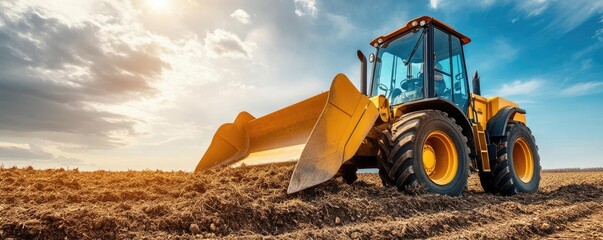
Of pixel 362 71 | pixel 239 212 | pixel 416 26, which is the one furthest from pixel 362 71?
pixel 239 212

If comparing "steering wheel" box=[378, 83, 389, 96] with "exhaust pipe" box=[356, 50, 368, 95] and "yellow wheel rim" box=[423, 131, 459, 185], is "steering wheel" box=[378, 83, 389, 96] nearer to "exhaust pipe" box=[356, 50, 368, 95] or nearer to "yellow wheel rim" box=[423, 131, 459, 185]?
"exhaust pipe" box=[356, 50, 368, 95]

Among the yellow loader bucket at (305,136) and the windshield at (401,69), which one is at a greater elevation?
the windshield at (401,69)

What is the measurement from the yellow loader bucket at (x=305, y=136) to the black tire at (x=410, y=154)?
1.18 ft

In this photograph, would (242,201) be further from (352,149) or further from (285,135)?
(285,135)

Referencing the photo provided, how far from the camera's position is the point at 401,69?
6.02 meters

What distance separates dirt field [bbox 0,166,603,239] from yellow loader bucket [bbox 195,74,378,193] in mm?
281

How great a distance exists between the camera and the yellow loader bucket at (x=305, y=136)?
12.6 feet

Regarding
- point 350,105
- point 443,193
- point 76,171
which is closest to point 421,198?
point 443,193

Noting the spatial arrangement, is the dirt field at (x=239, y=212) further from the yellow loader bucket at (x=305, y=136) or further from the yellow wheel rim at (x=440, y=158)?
the yellow wheel rim at (x=440, y=158)

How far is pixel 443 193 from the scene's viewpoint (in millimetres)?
4695

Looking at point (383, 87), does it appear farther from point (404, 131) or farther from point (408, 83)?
point (404, 131)

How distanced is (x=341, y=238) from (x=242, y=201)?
895 millimetres

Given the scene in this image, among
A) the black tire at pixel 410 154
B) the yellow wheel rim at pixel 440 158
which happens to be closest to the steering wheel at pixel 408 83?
the black tire at pixel 410 154

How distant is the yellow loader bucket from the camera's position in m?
3.83
